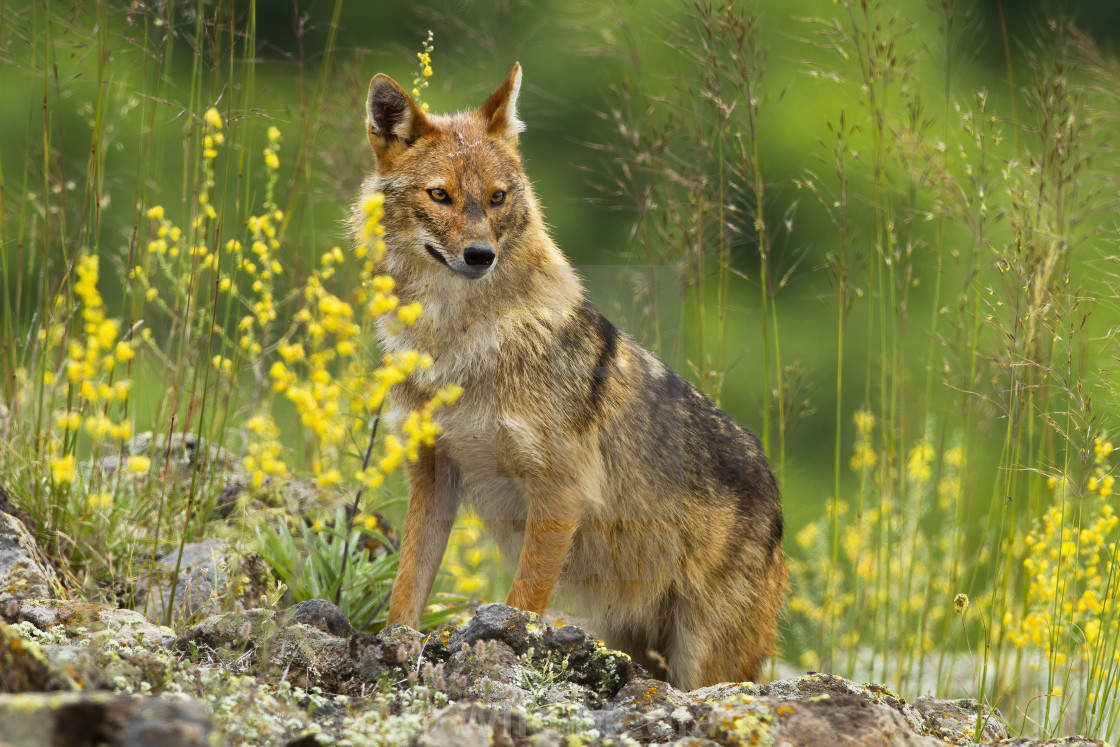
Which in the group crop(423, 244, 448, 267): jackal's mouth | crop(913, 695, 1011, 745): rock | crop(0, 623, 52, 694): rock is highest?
crop(423, 244, 448, 267): jackal's mouth

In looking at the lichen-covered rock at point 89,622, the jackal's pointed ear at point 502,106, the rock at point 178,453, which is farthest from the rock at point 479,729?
the rock at point 178,453

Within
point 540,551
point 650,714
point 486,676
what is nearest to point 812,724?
point 650,714

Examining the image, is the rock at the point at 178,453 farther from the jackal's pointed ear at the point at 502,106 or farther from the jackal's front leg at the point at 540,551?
the jackal's pointed ear at the point at 502,106

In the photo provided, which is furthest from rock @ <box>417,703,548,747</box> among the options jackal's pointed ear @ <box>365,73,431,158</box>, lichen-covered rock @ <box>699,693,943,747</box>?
jackal's pointed ear @ <box>365,73,431,158</box>

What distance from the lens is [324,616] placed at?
3383 millimetres

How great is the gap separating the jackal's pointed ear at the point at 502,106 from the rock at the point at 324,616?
6.58ft

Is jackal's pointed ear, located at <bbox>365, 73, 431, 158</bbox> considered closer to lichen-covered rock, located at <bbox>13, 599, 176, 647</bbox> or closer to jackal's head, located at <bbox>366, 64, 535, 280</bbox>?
jackal's head, located at <bbox>366, 64, 535, 280</bbox>

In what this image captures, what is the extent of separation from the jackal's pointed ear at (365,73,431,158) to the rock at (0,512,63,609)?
76.4 inches

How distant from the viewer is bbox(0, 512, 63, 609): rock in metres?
3.40

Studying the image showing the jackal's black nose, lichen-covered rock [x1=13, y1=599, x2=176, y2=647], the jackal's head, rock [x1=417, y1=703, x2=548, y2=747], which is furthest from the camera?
the jackal's head

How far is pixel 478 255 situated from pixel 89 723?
2.25 metres

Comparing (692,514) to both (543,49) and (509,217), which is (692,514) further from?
(543,49)

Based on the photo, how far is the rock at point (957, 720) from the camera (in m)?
3.20

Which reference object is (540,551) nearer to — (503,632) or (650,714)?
(503,632)
